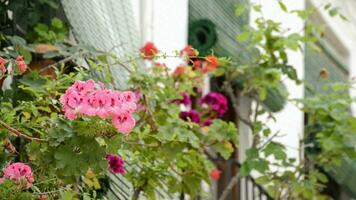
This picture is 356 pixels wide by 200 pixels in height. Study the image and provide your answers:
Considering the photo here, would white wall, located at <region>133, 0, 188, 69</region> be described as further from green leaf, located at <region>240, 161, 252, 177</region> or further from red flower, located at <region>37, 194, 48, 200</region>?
red flower, located at <region>37, 194, 48, 200</region>

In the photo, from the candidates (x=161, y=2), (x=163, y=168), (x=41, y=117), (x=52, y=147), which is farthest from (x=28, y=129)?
(x=161, y=2)

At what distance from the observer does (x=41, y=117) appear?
354cm

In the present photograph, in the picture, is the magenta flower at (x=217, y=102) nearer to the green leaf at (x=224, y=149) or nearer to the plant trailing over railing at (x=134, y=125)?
the plant trailing over railing at (x=134, y=125)

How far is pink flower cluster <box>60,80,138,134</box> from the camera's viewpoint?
9.95 feet

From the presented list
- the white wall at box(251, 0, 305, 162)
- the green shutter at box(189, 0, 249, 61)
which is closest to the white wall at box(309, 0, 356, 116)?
the white wall at box(251, 0, 305, 162)

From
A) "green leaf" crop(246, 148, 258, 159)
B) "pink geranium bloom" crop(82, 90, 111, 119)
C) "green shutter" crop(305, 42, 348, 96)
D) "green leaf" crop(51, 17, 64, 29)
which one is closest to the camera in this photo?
"pink geranium bloom" crop(82, 90, 111, 119)

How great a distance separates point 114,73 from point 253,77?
2086 millimetres

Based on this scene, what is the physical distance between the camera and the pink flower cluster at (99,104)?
3.03 m

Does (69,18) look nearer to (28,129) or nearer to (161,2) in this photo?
(28,129)

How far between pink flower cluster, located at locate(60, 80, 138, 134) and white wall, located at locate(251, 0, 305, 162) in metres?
5.85

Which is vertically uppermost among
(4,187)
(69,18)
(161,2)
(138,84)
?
(161,2)

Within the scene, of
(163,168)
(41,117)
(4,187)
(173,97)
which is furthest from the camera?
(173,97)

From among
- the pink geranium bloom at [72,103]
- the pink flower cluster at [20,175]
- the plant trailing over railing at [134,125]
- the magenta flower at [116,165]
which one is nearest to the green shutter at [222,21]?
the plant trailing over railing at [134,125]

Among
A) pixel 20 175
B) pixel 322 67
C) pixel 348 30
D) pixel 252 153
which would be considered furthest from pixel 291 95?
pixel 20 175
